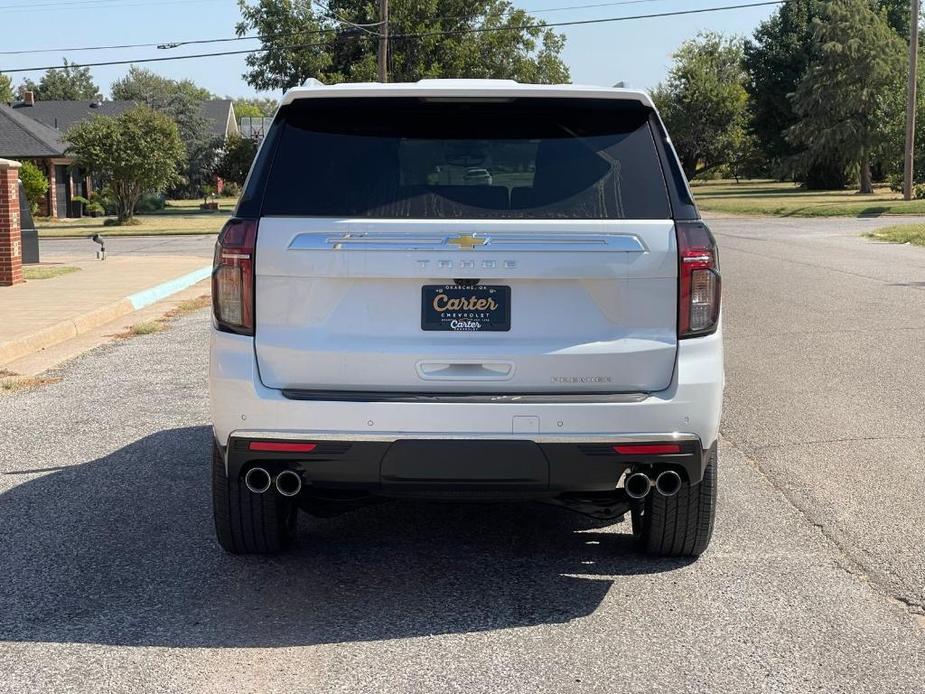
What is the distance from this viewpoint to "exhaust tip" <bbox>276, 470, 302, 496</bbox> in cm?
462

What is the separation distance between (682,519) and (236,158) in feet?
198

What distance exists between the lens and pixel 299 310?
454 cm

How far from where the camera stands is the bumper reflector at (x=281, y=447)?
4.50 m

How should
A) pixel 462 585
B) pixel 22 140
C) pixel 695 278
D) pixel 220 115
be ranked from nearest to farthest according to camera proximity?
pixel 695 278
pixel 462 585
pixel 22 140
pixel 220 115

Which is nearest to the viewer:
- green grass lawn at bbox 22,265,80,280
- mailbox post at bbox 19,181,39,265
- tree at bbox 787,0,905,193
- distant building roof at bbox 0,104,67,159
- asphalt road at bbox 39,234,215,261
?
green grass lawn at bbox 22,265,80,280

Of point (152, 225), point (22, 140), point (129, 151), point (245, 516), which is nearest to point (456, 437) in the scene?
point (245, 516)

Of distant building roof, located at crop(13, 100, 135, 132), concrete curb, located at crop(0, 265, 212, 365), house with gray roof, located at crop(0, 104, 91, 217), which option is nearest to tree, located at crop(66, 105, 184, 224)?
house with gray roof, located at crop(0, 104, 91, 217)

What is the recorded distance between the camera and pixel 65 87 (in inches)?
4611

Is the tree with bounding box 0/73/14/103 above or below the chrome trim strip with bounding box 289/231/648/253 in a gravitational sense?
above

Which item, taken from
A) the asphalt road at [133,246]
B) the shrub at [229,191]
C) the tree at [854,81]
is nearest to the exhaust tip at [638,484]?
the asphalt road at [133,246]

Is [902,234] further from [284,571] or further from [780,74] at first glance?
[780,74]

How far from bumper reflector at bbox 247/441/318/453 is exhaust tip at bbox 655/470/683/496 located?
4.33 feet

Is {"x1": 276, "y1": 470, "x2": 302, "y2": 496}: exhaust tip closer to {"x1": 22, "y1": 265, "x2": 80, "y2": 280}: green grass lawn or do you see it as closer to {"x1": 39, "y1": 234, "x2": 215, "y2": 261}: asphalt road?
{"x1": 22, "y1": 265, "x2": 80, "y2": 280}: green grass lawn

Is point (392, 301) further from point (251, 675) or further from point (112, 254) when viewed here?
point (112, 254)
